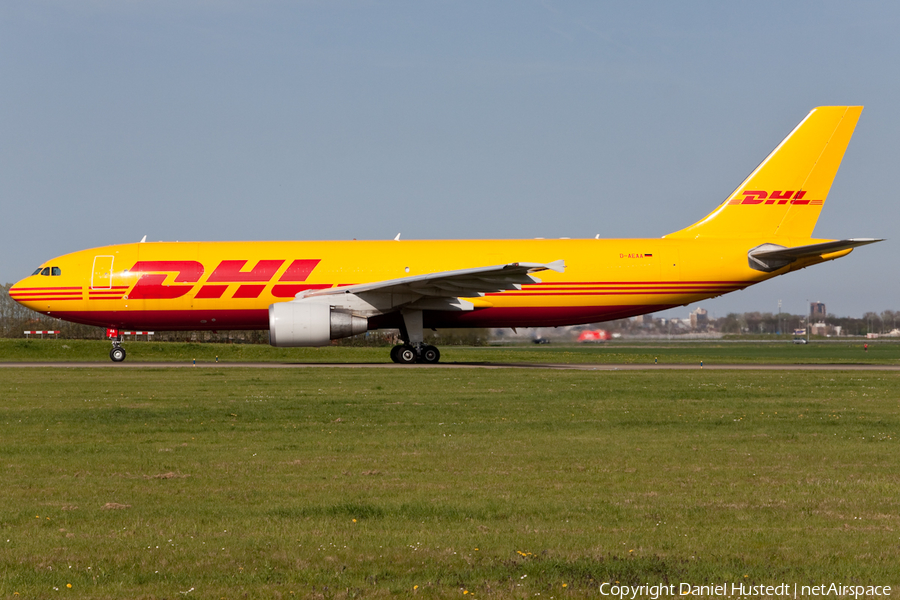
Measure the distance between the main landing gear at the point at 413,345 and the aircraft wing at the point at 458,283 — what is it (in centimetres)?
105

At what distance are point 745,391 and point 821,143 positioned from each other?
1539cm

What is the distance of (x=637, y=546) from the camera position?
6125 mm

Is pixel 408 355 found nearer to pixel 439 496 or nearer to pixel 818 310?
pixel 439 496

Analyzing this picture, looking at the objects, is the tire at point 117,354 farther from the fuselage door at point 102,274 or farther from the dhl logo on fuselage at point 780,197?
the dhl logo on fuselage at point 780,197

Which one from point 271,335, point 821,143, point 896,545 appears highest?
point 821,143

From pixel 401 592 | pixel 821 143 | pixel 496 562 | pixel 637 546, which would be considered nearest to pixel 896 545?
pixel 637 546

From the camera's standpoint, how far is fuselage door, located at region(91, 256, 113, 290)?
2992cm

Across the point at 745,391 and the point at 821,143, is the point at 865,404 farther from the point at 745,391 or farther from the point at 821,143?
the point at 821,143

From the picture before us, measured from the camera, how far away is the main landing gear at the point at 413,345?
28625 millimetres

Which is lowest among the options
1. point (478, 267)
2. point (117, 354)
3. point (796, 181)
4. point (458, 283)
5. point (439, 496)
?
point (439, 496)

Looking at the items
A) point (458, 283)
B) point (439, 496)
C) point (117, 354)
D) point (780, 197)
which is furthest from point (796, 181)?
point (439, 496)

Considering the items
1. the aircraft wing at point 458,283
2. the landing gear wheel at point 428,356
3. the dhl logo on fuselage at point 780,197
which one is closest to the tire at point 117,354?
the aircraft wing at point 458,283

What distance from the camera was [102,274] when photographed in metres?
30.0

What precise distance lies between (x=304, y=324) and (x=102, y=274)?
326 inches
